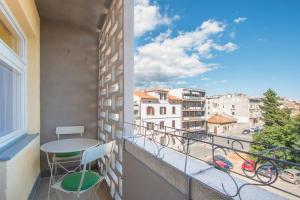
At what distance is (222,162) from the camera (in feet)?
2.89

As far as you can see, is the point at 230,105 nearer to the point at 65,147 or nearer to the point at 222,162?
the point at 65,147

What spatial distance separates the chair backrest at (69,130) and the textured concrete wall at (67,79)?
0.09 metres

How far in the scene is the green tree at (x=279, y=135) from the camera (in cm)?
75

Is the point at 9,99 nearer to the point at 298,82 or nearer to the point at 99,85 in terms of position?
the point at 99,85

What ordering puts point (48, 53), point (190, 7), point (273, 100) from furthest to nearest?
point (190, 7)
point (273, 100)
point (48, 53)

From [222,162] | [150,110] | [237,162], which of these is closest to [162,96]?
[150,110]

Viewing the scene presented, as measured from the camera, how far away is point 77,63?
3.06 meters

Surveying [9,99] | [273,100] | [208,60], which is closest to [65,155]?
[9,99]

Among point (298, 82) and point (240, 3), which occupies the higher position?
point (240, 3)

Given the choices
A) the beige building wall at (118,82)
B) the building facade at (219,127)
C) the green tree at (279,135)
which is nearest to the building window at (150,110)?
the green tree at (279,135)

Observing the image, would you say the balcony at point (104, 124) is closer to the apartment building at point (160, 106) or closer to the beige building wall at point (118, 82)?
the beige building wall at point (118, 82)

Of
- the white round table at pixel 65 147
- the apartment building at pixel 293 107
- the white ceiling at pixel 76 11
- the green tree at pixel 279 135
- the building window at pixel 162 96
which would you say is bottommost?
the white round table at pixel 65 147

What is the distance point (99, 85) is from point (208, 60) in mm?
9963

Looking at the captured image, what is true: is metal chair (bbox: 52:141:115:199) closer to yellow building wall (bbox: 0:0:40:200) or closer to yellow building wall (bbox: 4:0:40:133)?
yellow building wall (bbox: 0:0:40:200)
